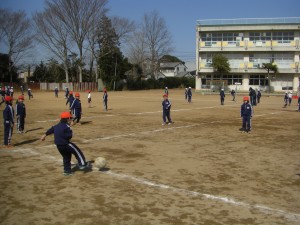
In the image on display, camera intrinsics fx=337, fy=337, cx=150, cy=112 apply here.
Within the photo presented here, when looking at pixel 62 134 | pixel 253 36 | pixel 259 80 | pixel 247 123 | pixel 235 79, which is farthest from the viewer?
pixel 235 79

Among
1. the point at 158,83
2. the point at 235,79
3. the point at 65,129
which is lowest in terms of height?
the point at 65,129

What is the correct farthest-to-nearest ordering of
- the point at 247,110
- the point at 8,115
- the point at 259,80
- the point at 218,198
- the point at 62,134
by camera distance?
the point at 259,80 → the point at 247,110 → the point at 8,115 → the point at 62,134 → the point at 218,198

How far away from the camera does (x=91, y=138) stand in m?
13.5

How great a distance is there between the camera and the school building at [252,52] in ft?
193

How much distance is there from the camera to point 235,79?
6250 cm

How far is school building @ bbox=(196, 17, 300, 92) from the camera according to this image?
58.7 meters

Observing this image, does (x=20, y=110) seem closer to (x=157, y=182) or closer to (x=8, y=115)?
(x=8, y=115)

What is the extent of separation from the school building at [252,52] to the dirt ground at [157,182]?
49169 mm

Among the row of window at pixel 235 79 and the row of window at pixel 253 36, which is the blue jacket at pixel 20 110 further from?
the row of window at pixel 253 36

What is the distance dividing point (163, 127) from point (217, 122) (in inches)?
159

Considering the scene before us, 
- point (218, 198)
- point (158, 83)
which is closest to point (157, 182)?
point (218, 198)

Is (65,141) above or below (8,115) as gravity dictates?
below

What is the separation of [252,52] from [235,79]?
18.6 ft

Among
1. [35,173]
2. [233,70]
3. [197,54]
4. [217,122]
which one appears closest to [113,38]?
[197,54]
